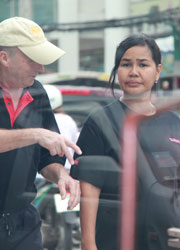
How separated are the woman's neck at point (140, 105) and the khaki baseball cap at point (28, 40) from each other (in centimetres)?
32

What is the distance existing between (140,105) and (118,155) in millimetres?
218

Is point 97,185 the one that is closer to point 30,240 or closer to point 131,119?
point 131,119

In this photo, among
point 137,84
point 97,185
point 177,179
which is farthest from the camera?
point 137,84

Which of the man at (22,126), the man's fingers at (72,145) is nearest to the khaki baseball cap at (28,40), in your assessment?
the man at (22,126)

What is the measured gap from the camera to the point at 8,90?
204cm

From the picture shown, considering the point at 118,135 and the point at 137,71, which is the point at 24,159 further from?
the point at 137,71

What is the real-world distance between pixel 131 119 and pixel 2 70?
538 millimetres

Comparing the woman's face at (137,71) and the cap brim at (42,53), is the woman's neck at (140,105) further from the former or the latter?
the cap brim at (42,53)

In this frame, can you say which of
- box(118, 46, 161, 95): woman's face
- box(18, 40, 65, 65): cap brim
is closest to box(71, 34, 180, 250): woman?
box(118, 46, 161, 95): woman's face

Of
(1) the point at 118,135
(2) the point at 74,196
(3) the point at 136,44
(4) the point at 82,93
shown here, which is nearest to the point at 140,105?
(1) the point at 118,135

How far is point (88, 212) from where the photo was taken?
6.32 ft

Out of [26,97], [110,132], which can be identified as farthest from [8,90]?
[110,132]

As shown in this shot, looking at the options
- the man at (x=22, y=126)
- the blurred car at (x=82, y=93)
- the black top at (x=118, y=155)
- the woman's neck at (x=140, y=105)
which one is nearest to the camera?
the black top at (x=118, y=155)

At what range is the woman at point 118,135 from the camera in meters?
1.75
